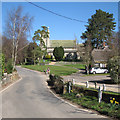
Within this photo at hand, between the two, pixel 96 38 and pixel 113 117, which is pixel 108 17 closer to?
pixel 96 38

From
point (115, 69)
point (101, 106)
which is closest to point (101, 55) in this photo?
point (115, 69)

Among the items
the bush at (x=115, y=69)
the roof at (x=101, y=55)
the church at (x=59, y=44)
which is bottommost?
the bush at (x=115, y=69)

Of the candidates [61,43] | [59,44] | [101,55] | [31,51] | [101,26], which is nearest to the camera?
[101,55]

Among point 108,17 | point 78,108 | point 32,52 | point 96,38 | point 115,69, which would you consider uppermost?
point 108,17

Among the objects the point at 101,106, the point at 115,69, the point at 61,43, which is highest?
the point at 61,43

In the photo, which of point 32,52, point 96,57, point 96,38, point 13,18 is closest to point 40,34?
point 32,52

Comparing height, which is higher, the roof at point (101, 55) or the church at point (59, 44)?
the church at point (59, 44)

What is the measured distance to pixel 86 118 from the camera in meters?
7.94

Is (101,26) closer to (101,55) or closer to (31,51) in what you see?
(101,55)

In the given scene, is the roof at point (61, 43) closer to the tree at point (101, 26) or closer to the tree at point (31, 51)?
the tree at point (31, 51)

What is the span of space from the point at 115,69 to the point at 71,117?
1073cm

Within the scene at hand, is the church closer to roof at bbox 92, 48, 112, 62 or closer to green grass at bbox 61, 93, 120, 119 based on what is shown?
roof at bbox 92, 48, 112, 62

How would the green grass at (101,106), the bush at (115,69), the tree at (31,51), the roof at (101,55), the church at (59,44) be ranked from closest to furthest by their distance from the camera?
the green grass at (101,106) < the bush at (115,69) < the roof at (101,55) < the tree at (31,51) < the church at (59,44)

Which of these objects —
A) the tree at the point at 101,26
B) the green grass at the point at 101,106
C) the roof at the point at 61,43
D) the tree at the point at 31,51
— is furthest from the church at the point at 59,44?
the green grass at the point at 101,106
